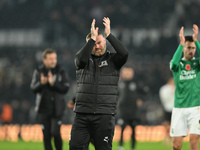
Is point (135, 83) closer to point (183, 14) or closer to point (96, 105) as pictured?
point (96, 105)

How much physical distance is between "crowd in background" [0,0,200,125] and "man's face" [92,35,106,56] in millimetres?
14459

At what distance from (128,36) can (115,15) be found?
2.34 m

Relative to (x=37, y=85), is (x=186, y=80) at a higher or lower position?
higher

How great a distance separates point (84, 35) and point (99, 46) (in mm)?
18920

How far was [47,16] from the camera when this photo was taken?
28031 millimetres

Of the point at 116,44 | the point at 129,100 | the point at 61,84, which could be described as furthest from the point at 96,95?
the point at 129,100

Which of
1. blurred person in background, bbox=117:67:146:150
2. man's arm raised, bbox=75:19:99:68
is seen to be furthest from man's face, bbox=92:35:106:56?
blurred person in background, bbox=117:67:146:150

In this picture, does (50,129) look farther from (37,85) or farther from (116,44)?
(116,44)

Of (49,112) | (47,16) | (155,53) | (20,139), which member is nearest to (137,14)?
(155,53)

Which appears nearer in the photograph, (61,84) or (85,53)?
(85,53)

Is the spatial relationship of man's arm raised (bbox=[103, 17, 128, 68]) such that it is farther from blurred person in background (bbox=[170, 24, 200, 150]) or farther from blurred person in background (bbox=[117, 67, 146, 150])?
blurred person in background (bbox=[117, 67, 146, 150])

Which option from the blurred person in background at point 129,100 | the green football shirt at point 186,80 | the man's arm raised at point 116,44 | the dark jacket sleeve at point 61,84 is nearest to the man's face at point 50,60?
the dark jacket sleeve at point 61,84

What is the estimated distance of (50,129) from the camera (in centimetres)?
1027

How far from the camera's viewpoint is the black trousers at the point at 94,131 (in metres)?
7.21
